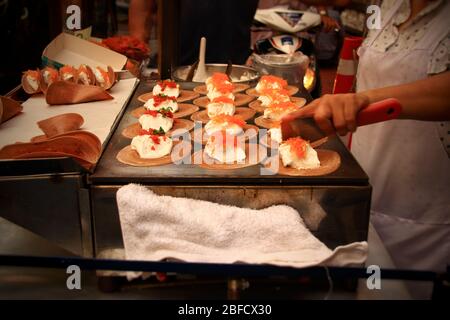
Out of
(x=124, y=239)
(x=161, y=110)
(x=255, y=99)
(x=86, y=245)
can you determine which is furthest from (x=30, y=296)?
(x=255, y=99)

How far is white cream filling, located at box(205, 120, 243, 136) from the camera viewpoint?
1734 mm

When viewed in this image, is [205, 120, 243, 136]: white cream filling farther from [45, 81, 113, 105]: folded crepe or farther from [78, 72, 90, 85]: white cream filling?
[78, 72, 90, 85]: white cream filling

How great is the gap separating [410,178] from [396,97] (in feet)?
2.04

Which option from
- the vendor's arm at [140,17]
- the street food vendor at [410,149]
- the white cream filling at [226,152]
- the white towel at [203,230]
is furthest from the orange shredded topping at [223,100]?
the vendor's arm at [140,17]

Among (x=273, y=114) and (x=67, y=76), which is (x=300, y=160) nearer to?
(x=273, y=114)

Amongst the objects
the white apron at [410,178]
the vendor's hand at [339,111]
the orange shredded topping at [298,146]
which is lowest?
the white apron at [410,178]

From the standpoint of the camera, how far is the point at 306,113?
136 cm

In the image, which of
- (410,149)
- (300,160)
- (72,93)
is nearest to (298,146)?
(300,160)

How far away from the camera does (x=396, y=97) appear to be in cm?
132

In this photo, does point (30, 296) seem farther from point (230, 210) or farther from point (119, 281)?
point (230, 210)

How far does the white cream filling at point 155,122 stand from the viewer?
182 cm

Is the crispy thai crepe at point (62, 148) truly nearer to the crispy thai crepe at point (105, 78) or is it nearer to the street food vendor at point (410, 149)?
the crispy thai crepe at point (105, 78)

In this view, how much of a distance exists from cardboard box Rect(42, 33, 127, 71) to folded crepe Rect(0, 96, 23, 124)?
2.31ft

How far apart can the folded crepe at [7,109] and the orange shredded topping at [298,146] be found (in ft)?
3.93
